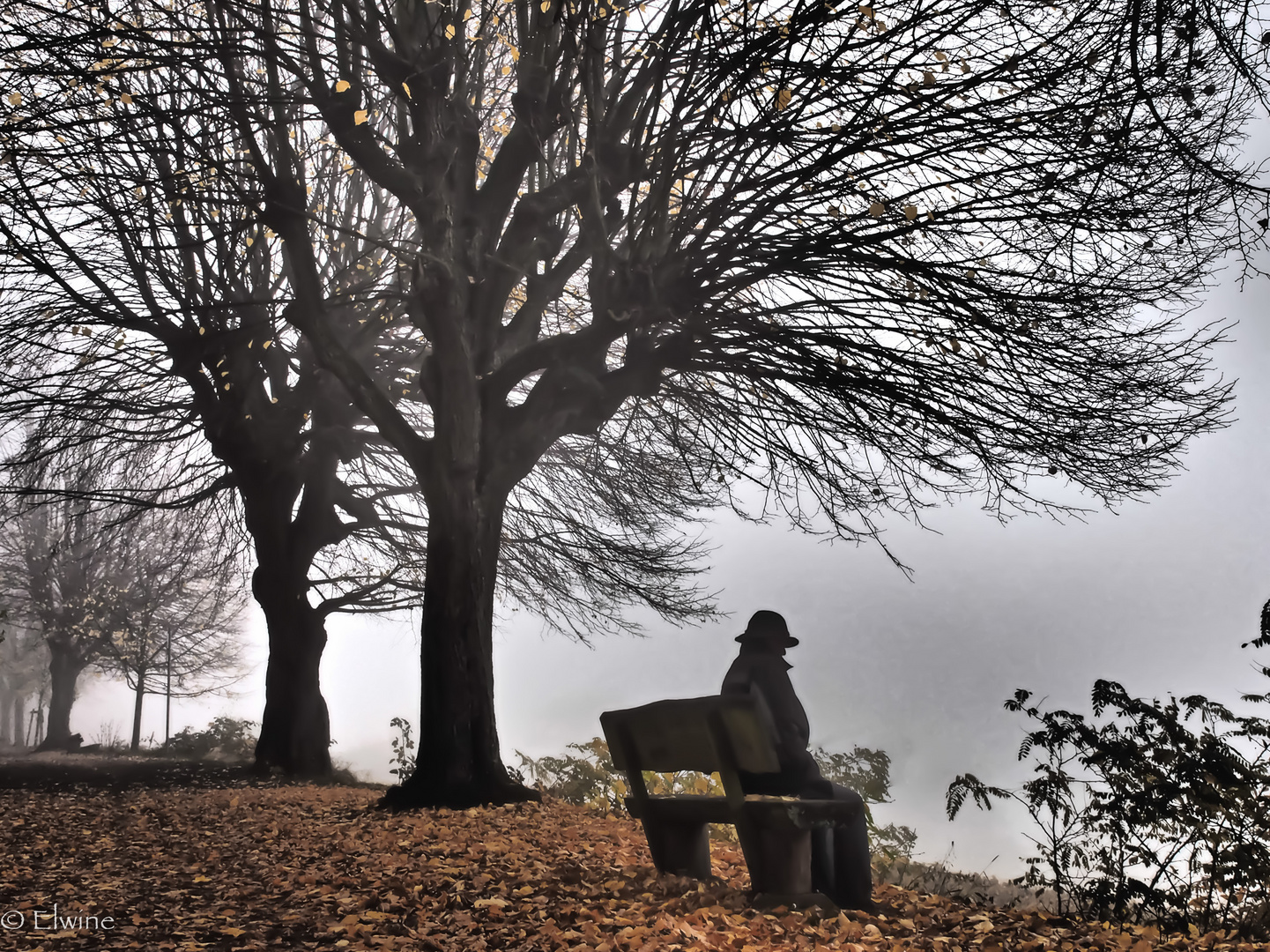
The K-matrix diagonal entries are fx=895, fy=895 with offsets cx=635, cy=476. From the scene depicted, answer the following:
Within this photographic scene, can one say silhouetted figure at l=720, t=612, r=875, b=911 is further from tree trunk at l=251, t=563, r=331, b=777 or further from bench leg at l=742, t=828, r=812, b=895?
tree trunk at l=251, t=563, r=331, b=777

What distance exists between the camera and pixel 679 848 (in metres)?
5.08

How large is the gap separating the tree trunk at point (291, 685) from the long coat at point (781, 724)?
9.89 meters

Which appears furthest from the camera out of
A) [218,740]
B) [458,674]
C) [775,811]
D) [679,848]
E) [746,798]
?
[218,740]

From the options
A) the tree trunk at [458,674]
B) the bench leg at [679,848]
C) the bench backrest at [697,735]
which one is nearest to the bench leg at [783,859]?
the bench backrest at [697,735]

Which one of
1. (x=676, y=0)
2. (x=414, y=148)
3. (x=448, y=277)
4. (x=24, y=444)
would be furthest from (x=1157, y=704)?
(x=24, y=444)

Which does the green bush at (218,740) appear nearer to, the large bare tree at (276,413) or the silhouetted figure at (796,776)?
the large bare tree at (276,413)

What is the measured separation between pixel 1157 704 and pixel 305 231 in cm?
840

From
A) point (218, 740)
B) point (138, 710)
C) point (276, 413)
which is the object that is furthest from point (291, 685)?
point (138, 710)

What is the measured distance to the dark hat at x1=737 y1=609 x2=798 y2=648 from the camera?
4836mm

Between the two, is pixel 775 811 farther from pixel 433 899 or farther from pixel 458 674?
pixel 458 674

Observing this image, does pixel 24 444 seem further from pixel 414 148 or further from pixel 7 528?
pixel 7 528

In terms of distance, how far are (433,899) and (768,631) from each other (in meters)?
2.28

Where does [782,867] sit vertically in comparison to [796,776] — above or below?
below

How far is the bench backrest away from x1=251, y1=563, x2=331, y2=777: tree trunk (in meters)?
9.21
